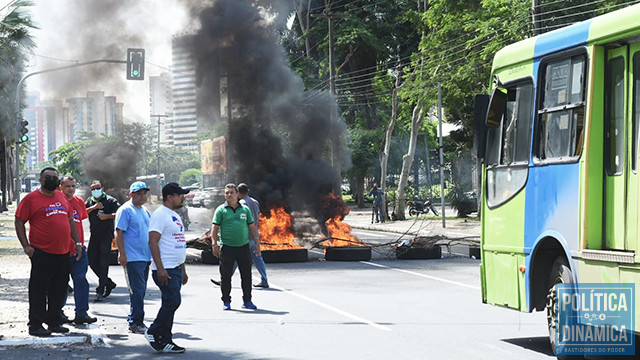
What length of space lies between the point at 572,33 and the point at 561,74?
429mm

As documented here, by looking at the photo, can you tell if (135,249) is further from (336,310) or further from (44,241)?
(336,310)

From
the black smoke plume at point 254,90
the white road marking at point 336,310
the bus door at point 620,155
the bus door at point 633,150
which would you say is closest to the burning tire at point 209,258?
the white road marking at point 336,310

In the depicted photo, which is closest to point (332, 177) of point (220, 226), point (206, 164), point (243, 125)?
point (243, 125)

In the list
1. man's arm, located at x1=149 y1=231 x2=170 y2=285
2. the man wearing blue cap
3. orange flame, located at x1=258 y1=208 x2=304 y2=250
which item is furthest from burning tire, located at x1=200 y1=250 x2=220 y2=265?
man's arm, located at x1=149 y1=231 x2=170 y2=285

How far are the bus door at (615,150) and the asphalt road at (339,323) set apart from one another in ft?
5.58

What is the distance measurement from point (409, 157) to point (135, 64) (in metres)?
15.3

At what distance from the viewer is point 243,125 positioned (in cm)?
3022

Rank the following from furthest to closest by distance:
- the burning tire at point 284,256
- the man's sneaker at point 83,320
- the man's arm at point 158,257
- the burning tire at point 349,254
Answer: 1. the burning tire at point 349,254
2. the burning tire at point 284,256
3. the man's sneaker at point 83,320
4. the man's arm at point 158,257

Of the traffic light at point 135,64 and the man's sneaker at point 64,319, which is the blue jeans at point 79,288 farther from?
the traffic light at point 135,64

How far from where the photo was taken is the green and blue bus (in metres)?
7.61

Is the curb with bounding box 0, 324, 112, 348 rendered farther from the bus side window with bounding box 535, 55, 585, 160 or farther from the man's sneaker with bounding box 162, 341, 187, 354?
the bus side window with bounding box 535, 55, 585, 160

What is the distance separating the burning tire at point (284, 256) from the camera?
20.9 metres

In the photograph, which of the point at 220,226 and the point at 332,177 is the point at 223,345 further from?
the point at 332,177

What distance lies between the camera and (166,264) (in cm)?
912
